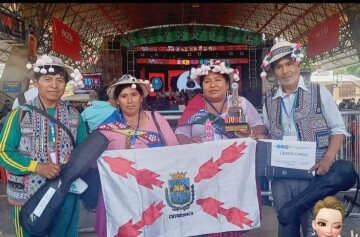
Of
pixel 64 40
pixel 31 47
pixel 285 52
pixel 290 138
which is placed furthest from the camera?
pixel 31 47

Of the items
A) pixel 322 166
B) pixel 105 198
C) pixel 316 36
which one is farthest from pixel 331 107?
pixel 316 36

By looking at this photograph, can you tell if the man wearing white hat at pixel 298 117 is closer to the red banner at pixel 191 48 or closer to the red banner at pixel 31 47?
the red banner at pixel 31 47

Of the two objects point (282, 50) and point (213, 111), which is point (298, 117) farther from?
point (213, 111)

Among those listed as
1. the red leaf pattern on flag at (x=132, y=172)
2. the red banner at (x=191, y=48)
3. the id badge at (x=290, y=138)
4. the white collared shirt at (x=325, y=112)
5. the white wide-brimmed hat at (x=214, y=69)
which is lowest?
the red leaf pattern on flag at (x=132, y=172)

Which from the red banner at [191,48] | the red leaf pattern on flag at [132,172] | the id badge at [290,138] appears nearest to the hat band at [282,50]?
the id badge at [290,138]

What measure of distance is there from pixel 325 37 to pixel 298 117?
831cm

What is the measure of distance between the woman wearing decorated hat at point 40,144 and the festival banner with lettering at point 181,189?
0.30m

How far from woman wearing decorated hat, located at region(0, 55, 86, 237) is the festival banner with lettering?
0.98 feet

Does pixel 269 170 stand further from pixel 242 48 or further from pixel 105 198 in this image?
pixel 242 48

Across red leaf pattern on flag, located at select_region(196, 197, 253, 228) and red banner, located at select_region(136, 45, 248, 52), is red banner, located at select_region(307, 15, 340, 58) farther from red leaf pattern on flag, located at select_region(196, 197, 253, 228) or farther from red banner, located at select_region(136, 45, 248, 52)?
red leaf pattern on flag, located at select_region(196, 197, 253, 228)

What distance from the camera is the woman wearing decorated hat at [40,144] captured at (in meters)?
2.80

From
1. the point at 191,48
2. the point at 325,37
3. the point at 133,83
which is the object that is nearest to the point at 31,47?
the point at 191,48

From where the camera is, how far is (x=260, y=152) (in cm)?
328

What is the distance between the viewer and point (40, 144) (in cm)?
289
